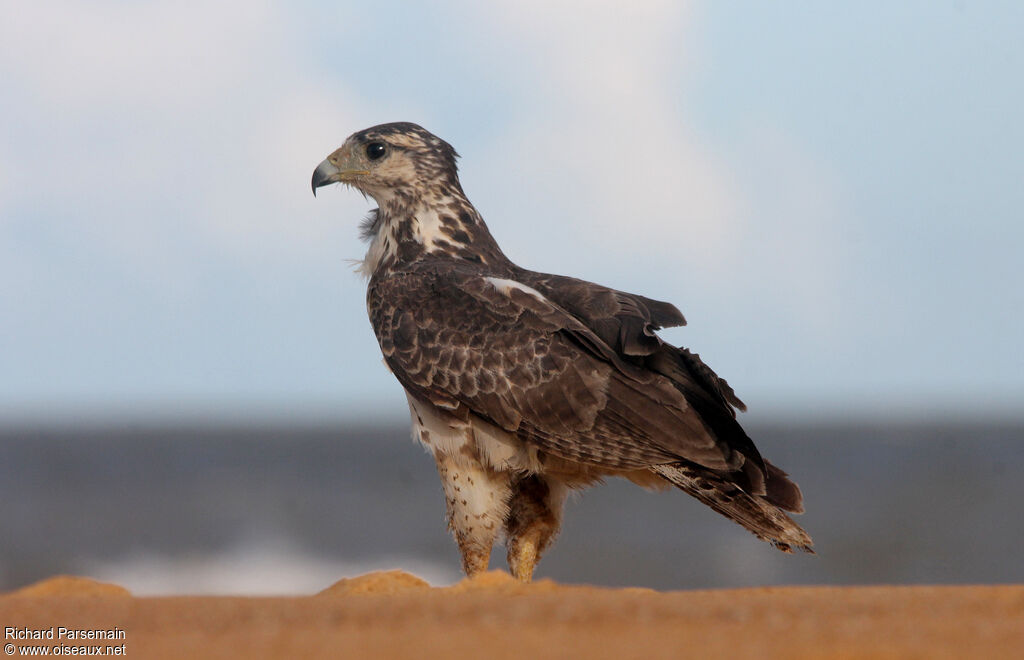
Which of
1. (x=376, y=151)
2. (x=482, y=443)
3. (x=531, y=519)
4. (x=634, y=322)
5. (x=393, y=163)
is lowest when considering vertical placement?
(x=531, y=519)

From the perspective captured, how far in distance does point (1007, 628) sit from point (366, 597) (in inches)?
94.1

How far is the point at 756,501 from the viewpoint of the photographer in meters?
7.16

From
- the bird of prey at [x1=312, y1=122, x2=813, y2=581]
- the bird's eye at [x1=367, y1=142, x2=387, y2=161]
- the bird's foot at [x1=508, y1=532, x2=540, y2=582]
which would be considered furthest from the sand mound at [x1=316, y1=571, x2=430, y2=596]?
the bird's eye at [x1=367, y1=142, x2=387, y2=161]

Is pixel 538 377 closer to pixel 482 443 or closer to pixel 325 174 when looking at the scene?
pixel 482 443

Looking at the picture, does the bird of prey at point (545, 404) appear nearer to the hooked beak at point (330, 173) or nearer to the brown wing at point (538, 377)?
the brown wing at point (538, 377)

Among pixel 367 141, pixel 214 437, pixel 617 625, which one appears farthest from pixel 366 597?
pixel 214 437

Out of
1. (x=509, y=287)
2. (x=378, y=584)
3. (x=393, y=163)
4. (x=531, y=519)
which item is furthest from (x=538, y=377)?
(x=393, y=163)

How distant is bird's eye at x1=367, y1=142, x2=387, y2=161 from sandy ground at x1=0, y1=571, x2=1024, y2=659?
435cm

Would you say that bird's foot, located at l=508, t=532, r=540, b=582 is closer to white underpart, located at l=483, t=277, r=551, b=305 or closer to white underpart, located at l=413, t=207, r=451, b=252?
white underpart, located at l=483, t=277, r=551, b=305

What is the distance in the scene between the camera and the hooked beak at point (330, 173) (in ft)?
29.4

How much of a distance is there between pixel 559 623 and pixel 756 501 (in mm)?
3195

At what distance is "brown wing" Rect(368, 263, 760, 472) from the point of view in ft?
23.5

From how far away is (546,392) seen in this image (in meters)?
7.28

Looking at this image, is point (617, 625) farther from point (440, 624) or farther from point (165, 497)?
point (165, 497)
